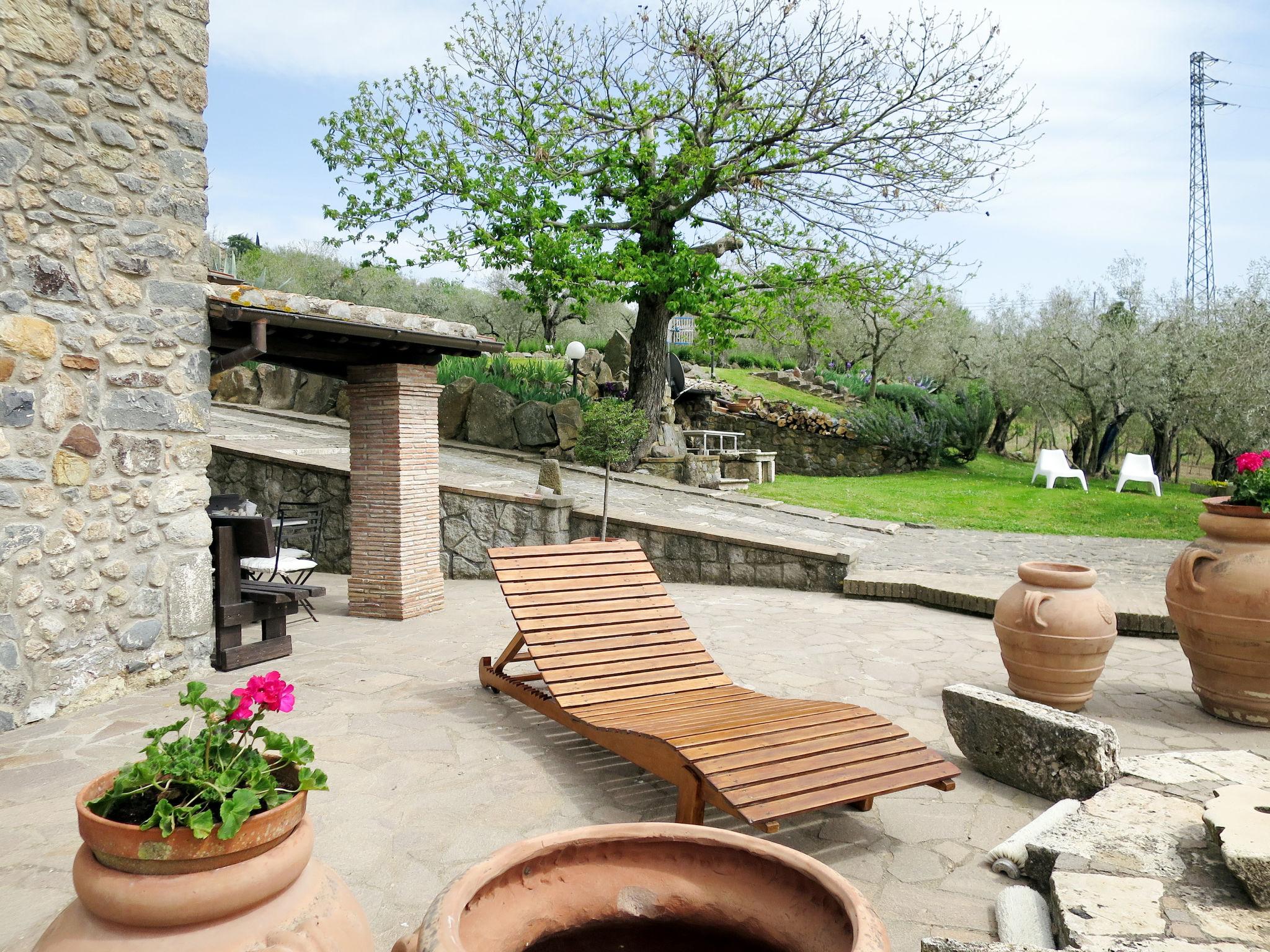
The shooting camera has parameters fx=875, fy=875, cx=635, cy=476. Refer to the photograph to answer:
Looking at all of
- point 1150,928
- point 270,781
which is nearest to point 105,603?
point 270,781

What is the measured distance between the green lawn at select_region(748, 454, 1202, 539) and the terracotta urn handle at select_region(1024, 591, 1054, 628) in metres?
7.71

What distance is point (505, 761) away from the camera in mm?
4027

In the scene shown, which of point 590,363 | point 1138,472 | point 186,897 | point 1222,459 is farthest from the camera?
point 590,363

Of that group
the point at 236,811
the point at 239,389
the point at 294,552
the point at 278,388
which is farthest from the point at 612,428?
the point at 239,389

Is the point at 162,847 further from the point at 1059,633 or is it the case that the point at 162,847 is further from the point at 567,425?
the point at 567,425

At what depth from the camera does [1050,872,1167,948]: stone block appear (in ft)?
7.82

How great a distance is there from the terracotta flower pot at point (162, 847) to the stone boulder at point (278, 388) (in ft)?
50.3

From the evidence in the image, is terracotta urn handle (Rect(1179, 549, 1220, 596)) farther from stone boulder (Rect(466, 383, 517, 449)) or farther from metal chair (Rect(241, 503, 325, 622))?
stone boulder (Rect(466, 383, 517, 449))

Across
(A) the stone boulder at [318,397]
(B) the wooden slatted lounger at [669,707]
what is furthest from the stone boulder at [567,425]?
(B) the wooden slatted lounger at [669,707]

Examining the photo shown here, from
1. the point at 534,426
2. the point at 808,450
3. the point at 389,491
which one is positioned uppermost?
the point at 534,426

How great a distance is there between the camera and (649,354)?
14406 millimetres

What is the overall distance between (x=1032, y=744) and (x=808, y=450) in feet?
52.6

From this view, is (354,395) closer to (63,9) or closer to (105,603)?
(105,603)

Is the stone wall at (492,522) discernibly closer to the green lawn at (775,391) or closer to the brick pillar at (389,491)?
the brick pillar at (389,491)
